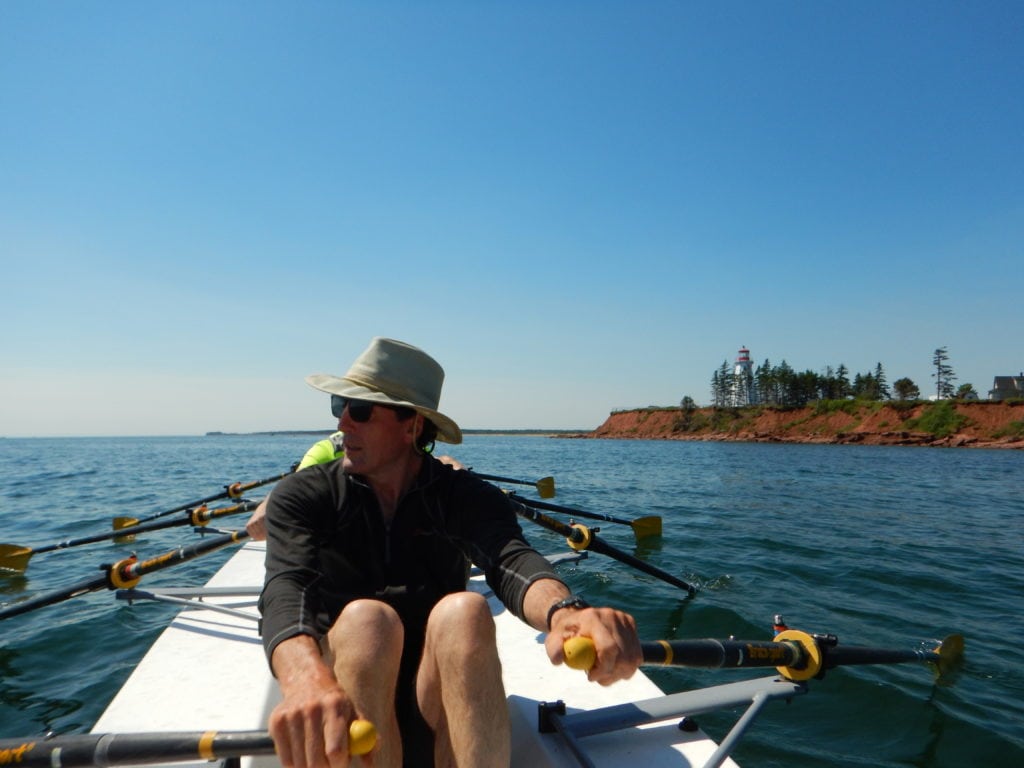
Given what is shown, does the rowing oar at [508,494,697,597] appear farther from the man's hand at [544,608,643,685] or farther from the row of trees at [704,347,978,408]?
the row of trees at [704,347,978,408]

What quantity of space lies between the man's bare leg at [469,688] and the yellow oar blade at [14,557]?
871 cm

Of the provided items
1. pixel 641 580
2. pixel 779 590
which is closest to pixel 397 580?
pixel 641 580

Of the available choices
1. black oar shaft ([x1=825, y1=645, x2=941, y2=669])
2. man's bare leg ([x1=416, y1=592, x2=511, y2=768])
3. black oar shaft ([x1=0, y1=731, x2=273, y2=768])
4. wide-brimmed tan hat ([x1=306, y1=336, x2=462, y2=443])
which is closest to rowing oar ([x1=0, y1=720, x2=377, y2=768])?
black oar shaft ([x1=0, y1=731, x2=273, y2=768])

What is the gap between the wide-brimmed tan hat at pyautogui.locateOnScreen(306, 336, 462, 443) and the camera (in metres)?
2.61

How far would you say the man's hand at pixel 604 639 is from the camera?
177 cm

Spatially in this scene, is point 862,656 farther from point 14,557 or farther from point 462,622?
point 14,557

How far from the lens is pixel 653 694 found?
10.3 feet

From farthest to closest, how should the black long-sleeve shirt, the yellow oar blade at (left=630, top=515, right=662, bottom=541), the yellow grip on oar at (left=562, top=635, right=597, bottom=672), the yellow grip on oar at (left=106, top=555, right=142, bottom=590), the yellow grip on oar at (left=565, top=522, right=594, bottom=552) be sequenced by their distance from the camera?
1. the yellow oar blade at (left=630, top=515, right=662, bottom=541)
2. the yellow grip on oar at (left=565, top=522, right=594, bottom=552)
3. the yellow grip on oar at (left=106, top=555, right=142, bottom=590)
4. the black long-sleeve shirt
5. the yellow grip on oar at (left=562, top=635, right=597, bottom=672)

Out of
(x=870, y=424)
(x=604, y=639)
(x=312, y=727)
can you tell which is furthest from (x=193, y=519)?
(x=870, y=424)

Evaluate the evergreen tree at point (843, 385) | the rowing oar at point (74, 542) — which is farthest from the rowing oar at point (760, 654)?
the evergreen tree at point (843, 385)

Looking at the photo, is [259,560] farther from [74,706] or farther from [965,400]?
[965,400]

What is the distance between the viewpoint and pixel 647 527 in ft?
32.6

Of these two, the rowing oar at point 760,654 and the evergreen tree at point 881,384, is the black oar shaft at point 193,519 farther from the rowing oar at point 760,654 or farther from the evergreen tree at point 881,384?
the evergreen tree at point 881,384

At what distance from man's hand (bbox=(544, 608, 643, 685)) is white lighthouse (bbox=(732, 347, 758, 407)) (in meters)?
121
